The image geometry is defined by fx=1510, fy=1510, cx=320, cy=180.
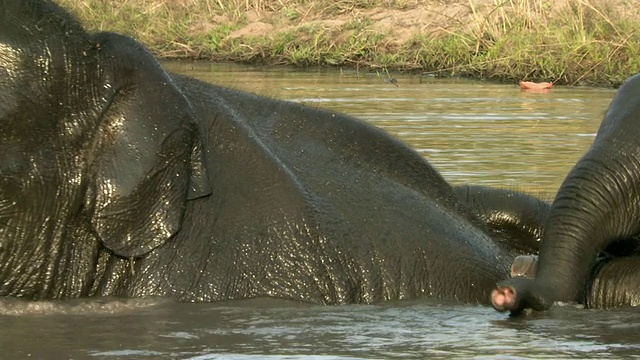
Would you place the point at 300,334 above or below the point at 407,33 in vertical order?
below

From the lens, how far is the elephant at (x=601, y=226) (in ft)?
15.3

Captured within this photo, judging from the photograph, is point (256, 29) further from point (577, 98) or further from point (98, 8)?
point (577, 98)

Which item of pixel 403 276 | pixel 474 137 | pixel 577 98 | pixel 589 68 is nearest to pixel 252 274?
pixel 403 276

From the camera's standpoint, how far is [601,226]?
4.83 m

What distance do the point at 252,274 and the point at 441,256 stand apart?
662 millimetres

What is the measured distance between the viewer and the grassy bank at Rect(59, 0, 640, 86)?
52.6ft

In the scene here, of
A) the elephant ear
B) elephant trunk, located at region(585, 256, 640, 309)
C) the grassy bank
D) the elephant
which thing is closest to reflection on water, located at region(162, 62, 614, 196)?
the grassy bank

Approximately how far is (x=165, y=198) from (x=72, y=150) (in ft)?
0.93

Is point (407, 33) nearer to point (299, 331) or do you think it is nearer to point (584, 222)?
point (584, 222)

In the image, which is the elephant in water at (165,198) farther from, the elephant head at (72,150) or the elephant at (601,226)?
the elephant at (601,226)

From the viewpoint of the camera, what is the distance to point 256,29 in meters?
20.9

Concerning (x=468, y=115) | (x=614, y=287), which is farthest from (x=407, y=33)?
(x=614, y=287)

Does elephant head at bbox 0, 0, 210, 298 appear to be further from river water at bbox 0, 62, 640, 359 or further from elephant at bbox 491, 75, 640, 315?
elephant at bbox 491, 75, 640, 315

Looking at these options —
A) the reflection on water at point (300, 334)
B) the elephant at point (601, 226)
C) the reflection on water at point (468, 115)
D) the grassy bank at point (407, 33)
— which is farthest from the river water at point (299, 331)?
the grassy bank at point (407, 33)
